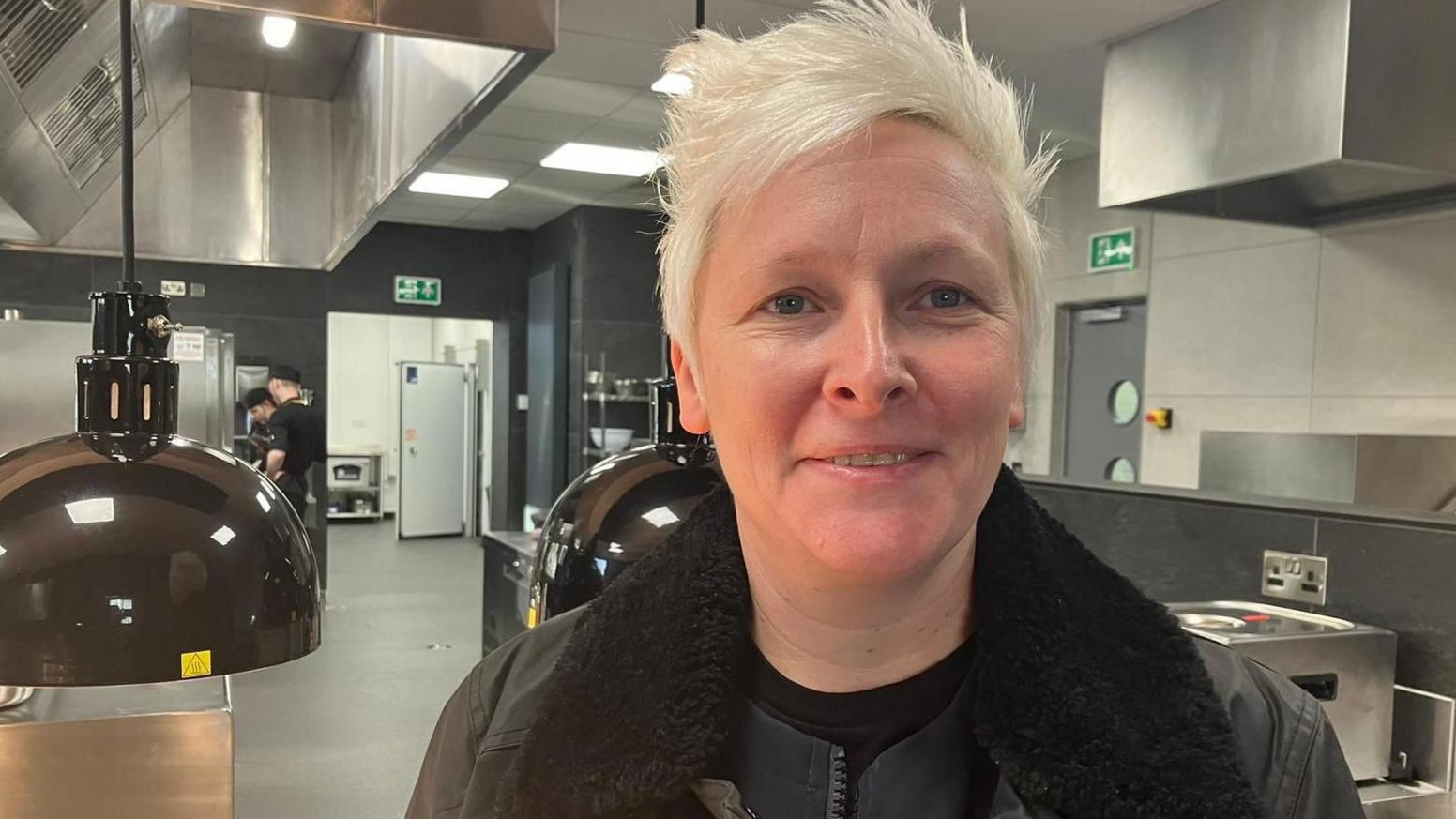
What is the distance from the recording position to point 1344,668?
2.21 metres

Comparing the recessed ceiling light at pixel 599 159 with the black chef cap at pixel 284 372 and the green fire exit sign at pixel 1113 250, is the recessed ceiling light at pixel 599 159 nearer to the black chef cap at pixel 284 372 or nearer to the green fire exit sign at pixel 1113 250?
the black chef cap at pixel 284 372

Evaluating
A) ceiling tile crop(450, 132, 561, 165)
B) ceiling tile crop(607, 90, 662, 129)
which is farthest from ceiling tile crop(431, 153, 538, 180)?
ceiling tile crop(607, 90, 662, 129)

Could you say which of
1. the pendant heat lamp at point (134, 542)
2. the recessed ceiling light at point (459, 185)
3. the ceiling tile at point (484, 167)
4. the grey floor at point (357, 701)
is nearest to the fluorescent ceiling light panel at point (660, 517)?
the pendant heat lamp at point (134, 542)

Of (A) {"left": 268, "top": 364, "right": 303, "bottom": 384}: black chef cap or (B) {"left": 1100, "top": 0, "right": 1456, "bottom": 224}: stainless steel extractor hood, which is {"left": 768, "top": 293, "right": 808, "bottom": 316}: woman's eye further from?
(A) {"left": 268, "top": 364, "right": 303, "bottom": 384}: black chef cap

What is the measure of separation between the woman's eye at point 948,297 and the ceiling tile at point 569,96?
4.41 meters

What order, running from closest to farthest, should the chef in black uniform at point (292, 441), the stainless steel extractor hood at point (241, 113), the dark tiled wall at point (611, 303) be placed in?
the stainless steel extractor hood at point (241, 113), the chef in black uniform at point (292, 441), the dark tiled wall at point (611, 303)

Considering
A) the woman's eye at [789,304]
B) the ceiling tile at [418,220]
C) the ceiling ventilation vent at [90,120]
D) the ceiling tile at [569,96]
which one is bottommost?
the woman's eye at [789,304]

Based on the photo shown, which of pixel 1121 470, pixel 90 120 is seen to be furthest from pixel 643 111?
pixel 90 120

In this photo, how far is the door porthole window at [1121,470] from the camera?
5859 mm

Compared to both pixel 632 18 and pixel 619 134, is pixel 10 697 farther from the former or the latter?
pixel 619 134

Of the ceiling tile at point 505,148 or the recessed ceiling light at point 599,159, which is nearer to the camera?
the ceiling tile at point 505,148

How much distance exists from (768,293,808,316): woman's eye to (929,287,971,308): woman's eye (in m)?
0.10

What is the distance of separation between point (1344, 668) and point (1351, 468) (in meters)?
2.26

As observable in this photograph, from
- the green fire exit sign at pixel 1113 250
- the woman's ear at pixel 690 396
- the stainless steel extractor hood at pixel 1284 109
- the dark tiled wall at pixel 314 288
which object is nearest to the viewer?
the woman's ear at pixel 690 396
